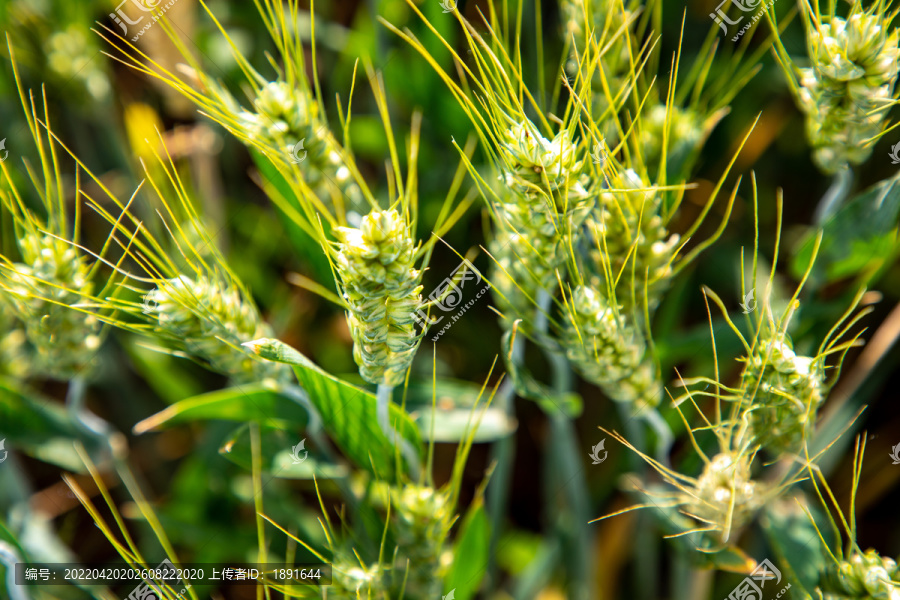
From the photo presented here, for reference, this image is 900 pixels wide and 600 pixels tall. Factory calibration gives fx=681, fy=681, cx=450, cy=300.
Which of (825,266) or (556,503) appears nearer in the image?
(825,266)

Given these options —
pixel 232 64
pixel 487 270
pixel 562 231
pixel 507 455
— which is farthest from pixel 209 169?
pixel 562 231

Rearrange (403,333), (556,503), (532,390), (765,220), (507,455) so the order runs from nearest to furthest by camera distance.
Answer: (403,333)
(532,390)
(507,455)
(556,503)
(765,220)

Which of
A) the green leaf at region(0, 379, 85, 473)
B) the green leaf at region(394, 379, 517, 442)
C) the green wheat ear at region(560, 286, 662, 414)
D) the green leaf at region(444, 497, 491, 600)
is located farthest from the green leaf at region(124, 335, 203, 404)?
the green wheat ear at region(560, 286, 662, 414)

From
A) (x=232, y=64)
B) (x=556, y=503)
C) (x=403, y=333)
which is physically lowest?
(x=556, y=503)

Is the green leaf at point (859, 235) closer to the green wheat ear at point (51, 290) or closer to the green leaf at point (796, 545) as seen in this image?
the green leaf at point (796, 545)

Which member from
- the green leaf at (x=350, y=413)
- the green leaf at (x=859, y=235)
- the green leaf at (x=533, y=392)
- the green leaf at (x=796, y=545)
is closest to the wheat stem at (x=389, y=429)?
the green leaf at (x=350, y=413)

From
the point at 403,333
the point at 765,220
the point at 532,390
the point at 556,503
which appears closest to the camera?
the point at 403,333

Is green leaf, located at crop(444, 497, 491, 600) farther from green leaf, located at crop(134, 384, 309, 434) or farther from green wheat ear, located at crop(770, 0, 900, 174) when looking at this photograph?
green wheat ear, located at crop(770, 0, 900, 174)

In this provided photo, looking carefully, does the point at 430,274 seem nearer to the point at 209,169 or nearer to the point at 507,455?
the point at 507,455
